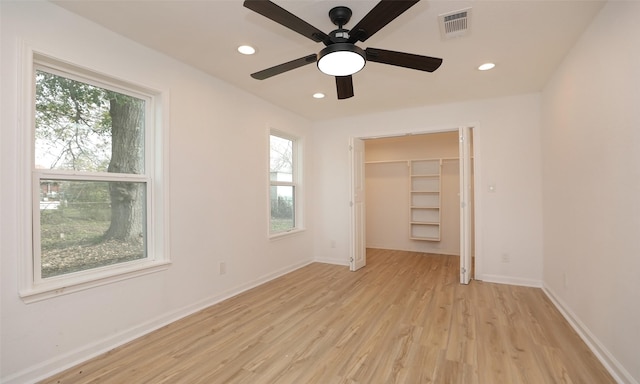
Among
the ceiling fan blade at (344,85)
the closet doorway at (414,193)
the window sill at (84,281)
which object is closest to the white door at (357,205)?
the closet doorway at (414,193)

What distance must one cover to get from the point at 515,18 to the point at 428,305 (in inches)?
106

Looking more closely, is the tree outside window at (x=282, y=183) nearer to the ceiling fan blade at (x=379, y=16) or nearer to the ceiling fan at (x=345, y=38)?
the ceiling fan at (x=345, y=38)

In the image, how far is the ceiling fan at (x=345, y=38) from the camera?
59.6 inches

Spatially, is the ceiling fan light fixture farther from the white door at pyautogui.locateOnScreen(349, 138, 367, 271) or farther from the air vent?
the white door at pyautogui.locateOnScreen(349, 138, 367, 271)

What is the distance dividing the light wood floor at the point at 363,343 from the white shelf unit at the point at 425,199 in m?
2.20

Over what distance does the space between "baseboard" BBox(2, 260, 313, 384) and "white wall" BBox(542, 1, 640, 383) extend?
3320 millimetres

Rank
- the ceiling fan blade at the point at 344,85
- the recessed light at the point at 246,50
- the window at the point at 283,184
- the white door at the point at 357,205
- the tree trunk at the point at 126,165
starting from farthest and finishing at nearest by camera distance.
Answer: the white door at the point at 357,205
the window at the point at 283,184
the recessed light at the point at 246,50
the tree trunk at the point at 126,165
the ceiling fan blade at the point at 344,85

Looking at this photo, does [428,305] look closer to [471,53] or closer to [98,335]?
[471,53]

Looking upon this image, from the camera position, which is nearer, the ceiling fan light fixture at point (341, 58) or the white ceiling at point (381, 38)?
the ceiling fan light fixture at point (341, 58)

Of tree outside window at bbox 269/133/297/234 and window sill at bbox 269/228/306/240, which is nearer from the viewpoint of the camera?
window sill at bbox 269/228/306/240

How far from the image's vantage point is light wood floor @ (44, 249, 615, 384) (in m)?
1.89

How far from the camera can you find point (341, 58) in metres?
1.86

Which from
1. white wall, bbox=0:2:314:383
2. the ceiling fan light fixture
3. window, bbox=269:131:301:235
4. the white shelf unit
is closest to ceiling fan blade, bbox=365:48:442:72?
the ceiling fan light fixture

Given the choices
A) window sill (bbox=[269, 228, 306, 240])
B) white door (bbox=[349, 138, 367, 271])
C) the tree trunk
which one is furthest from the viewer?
white door (bbox=[349, 138, 367, 271])
